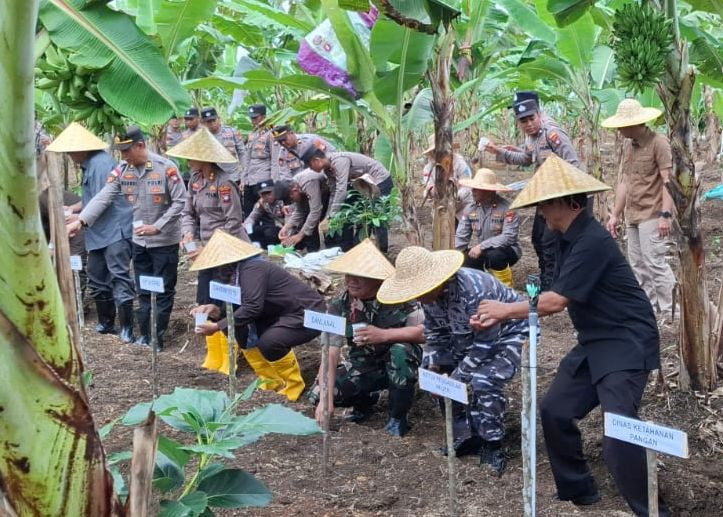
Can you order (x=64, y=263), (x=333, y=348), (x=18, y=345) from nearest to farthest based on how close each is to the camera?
(x=18, y=345) → (x=64, y=263) → (x=333, y=348)

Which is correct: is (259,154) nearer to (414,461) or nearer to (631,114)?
(631,114)

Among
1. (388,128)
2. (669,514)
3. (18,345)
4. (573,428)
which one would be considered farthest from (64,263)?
(388,128)

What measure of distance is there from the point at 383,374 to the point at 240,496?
84.3 inches

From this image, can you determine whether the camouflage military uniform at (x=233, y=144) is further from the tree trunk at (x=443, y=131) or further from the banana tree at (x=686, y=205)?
the banana tree at (x=686, y=205)

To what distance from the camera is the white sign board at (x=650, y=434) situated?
7.64ft

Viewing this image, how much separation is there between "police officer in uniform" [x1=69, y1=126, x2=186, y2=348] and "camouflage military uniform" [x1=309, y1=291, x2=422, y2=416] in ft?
7.44

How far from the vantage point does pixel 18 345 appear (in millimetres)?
2094

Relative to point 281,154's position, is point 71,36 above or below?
above

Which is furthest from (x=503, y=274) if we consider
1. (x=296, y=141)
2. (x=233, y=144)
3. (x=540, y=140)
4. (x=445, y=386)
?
(x=233, y=144)

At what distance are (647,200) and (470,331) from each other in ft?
9.53

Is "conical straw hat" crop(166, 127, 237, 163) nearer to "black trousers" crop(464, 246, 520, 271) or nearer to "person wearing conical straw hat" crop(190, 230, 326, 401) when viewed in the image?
"person wearing conical straw hat" crop(190, 230, 326, 401)

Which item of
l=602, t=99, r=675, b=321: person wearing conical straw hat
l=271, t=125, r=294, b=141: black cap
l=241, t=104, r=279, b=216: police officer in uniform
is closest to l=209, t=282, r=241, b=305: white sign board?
l=602, t=99, r=675, b=321: person wearing conical straw hat

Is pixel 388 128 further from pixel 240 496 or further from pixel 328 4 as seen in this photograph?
pixel 240 496

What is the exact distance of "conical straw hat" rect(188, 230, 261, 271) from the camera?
197 inches
